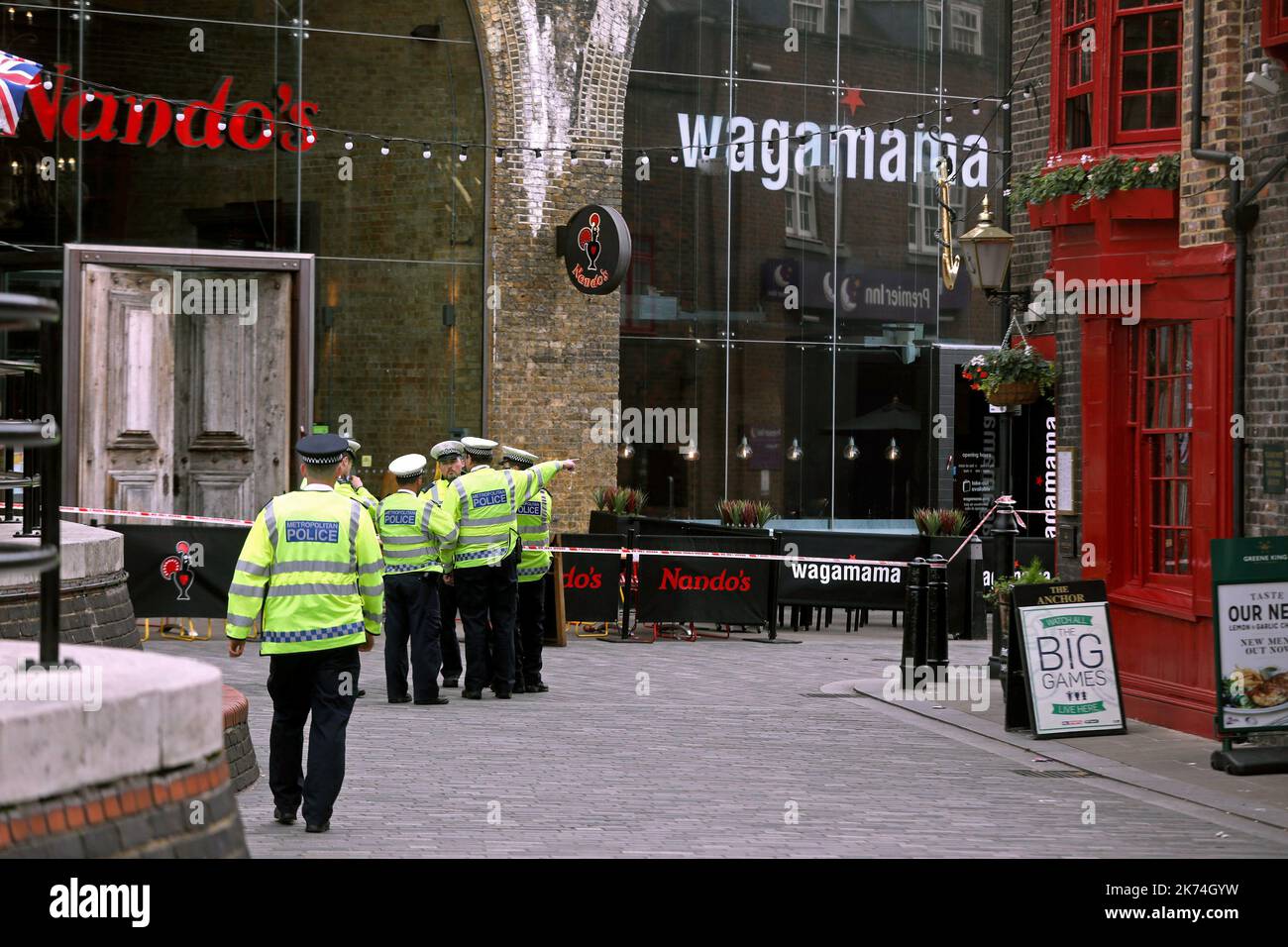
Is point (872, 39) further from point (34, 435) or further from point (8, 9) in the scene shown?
point (34, 435)

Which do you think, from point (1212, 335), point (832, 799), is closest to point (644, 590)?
point (1212, 335)

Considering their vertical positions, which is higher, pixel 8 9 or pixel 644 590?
pixel 8 9

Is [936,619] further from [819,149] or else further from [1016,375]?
[819,149]

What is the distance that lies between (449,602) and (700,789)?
16.2 ft

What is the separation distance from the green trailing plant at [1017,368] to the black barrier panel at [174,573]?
7716 mm

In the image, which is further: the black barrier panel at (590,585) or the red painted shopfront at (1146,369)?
the black barrier panel at (590,585)

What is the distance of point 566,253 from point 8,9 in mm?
6976

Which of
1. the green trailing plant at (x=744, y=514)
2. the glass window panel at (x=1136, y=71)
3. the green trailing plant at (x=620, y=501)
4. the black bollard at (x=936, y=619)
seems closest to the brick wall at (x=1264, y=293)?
the glass window panel at (x=1136, y=71)

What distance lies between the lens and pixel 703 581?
20.0 meters

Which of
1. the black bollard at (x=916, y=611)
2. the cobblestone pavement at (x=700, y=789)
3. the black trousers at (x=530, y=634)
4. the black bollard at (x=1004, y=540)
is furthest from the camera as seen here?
the black bollard at (x=916, y=611)

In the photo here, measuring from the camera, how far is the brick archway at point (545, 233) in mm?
22797

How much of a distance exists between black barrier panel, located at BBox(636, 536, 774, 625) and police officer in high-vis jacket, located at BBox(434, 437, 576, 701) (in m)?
5.17

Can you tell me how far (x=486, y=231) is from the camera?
22.9 m

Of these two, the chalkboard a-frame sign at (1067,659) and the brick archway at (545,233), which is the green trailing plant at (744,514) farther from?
the chalkboard a-frame sign at (1067,659)
